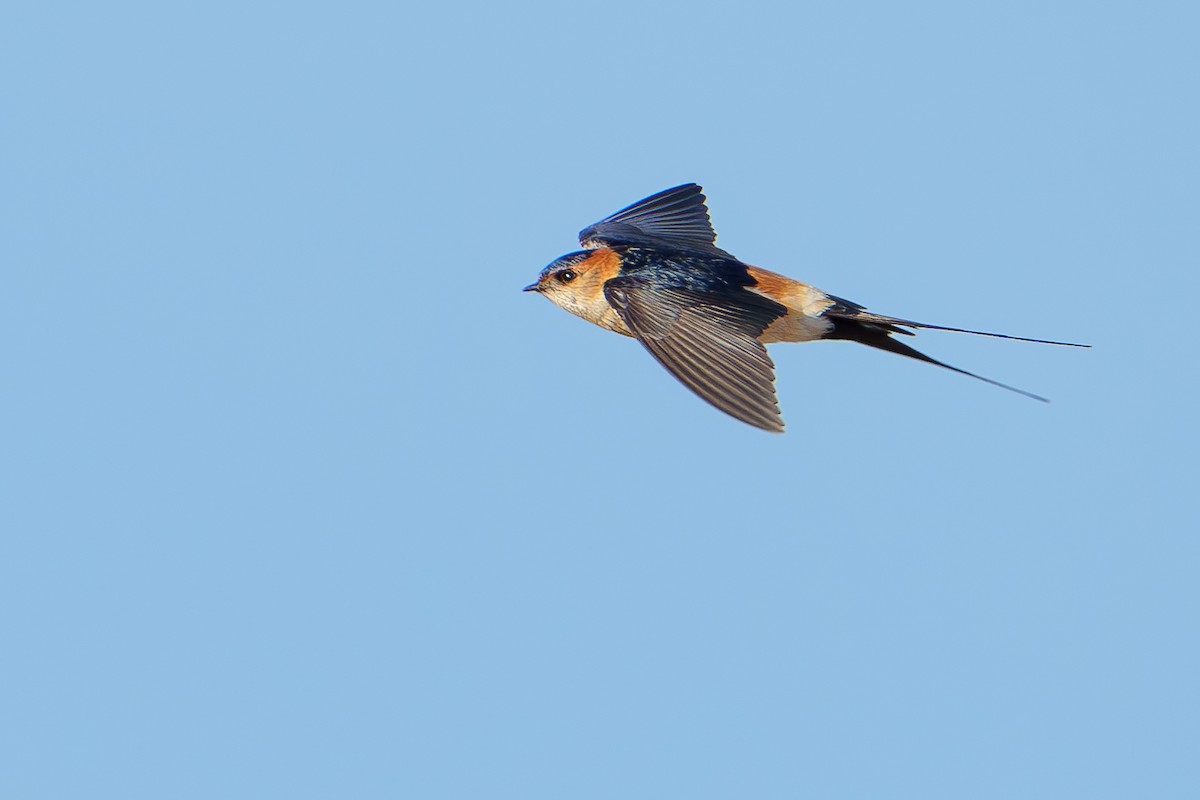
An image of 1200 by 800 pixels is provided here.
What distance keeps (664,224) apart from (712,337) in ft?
7.83

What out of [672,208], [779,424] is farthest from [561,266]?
[779,424]

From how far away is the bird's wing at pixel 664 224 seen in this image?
8.82m

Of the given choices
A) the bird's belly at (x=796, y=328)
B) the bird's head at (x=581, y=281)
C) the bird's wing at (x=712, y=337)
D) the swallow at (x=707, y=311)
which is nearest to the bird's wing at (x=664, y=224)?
the swallow at (x=707, y=311)

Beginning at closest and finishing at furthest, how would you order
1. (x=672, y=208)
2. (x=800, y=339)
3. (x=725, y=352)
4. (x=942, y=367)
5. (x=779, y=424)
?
(x=779, y=424)
(x=725, y=352)
(x=942, y=367)
(x=800, y=339)
(x=672, y=208)

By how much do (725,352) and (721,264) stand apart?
1.03 meters

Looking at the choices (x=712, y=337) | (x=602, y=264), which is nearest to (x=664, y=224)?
(x=602, y=264)

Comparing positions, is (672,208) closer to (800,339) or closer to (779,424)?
(800,339)

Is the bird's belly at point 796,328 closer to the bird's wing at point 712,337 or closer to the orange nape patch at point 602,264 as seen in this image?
the bird's wing at point 712,337

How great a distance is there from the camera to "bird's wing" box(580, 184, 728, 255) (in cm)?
882

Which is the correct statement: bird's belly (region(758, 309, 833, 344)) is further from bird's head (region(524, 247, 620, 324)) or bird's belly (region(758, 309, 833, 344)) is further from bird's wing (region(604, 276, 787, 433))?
bird's head (region(524, 247, 620, 324))

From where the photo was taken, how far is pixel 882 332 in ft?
25.5

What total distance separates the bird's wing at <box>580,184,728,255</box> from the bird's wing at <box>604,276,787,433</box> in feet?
3.69

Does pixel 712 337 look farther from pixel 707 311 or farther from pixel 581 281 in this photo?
pixel 581 281

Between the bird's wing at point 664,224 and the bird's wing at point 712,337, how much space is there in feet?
3.69
